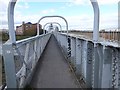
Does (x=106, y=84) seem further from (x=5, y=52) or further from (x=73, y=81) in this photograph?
(x=73, y=81)

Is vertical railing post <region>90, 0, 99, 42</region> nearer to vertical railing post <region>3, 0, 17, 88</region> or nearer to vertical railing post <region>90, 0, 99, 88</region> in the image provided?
vertical railing post <region>90, 0, 99, 88</region>

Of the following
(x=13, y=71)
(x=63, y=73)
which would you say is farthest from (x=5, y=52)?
(x=63, y=73)

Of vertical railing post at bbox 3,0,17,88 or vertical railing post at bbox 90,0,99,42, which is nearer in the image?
vertical railing post at bbox 3,0,17,88

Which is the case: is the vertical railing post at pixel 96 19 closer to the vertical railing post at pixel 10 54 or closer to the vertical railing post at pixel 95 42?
the vertical railing post at pixel 95 42

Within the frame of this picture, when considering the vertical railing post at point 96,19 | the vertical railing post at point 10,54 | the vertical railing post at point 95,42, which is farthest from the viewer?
the vertical railing post at point 96,19

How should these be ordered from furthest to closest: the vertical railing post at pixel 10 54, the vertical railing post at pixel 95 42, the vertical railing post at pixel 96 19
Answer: the vertical railing post at pixel 96 19 < the vertical railing post at pixel 95 42 < the vertical railing post at pixel 10 54

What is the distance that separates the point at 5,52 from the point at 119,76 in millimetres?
2036

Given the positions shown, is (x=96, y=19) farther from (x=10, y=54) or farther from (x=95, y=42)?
(x=10, y=54)

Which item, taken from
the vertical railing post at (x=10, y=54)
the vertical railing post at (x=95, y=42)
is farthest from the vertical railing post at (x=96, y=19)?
the vertical railing post at (x=10, y=54)

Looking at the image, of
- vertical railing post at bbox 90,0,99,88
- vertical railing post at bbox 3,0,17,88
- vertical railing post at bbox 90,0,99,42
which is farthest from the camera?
vertical railing post at bbox 90,0,99,42

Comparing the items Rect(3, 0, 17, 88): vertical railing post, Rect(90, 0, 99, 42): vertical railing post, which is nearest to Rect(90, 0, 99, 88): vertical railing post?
Rect(90, 0, 99, 42): vertical railing post

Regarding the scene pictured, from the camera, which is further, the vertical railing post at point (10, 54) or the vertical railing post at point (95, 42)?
the vertical railing post at point (95, 42)

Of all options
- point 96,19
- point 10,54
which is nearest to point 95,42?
point 96,19

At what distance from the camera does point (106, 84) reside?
13.4 feet
